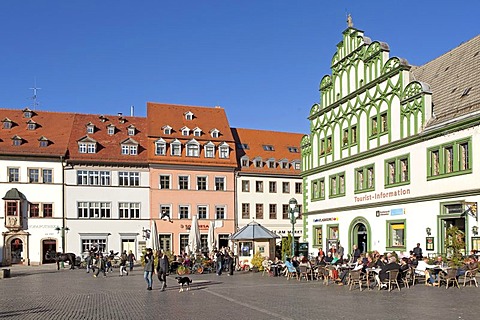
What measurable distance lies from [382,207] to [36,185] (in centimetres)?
3323

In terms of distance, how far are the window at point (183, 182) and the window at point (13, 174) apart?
48.4 feet

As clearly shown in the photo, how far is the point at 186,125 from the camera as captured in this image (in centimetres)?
6372

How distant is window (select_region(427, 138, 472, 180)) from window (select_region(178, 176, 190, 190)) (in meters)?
33.8

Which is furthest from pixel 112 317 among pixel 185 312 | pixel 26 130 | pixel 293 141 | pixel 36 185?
pixel 293 141

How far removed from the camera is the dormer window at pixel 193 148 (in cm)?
6159

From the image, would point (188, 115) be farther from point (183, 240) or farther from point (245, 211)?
point (183, 240)

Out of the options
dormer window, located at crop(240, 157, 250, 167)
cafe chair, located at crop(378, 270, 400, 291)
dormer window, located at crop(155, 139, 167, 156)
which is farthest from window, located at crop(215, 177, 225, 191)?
cafe chair, located at crop(378, 270, 400, 291)

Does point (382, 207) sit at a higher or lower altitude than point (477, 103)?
lower

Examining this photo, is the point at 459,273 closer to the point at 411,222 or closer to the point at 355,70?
the point at 411,222

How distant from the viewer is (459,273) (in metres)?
22.4

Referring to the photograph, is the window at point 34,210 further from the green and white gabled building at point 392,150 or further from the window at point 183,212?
the green and white gabled building at point 392,150

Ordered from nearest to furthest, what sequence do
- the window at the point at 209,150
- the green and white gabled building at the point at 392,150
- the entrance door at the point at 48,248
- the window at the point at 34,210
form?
1. the green and white gabled building at the point at 392,150
2. the window at the point at 34,210
3. the entrance door at the point at 48,248
4. the window at the point at 209,150

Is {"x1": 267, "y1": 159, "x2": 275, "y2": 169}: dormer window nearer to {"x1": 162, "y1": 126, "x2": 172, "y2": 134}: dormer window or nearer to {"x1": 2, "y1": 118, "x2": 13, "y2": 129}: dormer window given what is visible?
{"x1": 162, "y1": 126, "x2": 172, "y2": 134}: dormer window

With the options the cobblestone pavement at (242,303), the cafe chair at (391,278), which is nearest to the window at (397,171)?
the cobblestone pavement at (242,303)
